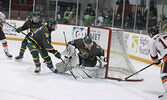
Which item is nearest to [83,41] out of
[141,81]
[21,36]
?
[141,81]

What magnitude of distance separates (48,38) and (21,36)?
484 centimetres

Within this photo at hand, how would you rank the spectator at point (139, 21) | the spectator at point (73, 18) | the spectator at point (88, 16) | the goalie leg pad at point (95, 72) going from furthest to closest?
the spectator at point (73, 18)
the spectator at point (88, 16)
the spectator at point (139, 21)
the goalie leg pad at point (95, 72)

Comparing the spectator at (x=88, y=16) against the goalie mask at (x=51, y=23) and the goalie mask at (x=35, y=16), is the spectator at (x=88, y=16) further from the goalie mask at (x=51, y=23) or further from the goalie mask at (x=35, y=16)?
the goalie mask at (x=51, y=23)

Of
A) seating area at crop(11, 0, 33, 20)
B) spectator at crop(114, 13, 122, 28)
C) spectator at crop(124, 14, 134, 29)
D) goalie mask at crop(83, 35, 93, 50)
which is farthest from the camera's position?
seating area at crop(11, 0, 33, 20)

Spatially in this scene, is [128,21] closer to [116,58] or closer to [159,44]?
[116,58]

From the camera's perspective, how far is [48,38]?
458 cm

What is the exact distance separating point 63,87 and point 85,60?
2.73ft

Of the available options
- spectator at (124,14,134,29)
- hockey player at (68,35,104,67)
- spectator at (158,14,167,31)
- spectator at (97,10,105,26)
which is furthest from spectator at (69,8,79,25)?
hockey player at (68,35,104,67)

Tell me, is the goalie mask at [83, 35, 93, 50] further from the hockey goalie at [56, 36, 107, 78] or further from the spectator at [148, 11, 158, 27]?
the spectator at [148, 11, 158, 27]

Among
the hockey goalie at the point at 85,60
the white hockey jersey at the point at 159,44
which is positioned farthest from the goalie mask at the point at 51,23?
the white hockey jersey at the point at 159,44

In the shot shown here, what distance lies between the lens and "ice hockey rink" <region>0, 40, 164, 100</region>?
12.0 ft

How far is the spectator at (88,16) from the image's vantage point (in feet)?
29.7

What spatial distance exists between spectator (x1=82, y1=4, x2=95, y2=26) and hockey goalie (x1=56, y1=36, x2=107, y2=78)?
4417 mm

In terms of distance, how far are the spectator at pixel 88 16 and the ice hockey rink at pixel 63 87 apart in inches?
165
